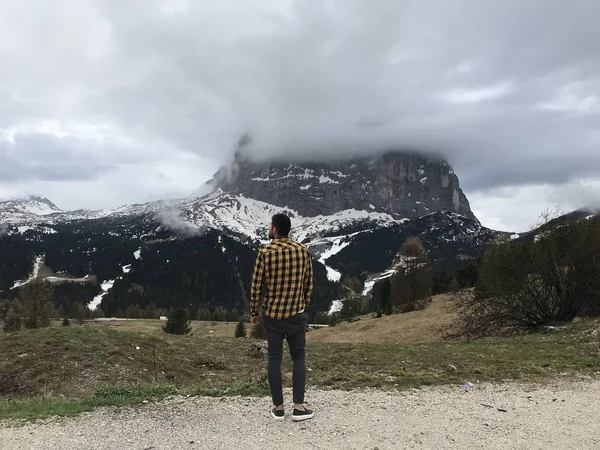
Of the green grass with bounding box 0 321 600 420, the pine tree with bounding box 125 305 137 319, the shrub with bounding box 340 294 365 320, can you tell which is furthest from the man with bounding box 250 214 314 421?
the pine tree with bounding box 125 305 137 319

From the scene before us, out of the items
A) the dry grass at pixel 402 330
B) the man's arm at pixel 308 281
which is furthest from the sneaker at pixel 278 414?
the dry grass at pixel 402 330

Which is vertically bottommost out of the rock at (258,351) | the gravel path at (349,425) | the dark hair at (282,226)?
the rock at (258,351)

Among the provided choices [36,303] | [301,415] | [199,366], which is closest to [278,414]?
[301,415]

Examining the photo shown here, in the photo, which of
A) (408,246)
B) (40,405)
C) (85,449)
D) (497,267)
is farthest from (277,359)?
(408,246)

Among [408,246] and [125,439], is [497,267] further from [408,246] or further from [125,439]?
[408,246]

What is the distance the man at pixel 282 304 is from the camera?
7.42m

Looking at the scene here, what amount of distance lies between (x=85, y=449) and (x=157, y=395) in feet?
9.03

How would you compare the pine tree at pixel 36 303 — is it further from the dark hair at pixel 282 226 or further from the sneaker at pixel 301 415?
the dark hair at pixel 282 226

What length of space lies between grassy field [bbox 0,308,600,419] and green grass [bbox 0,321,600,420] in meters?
0.03

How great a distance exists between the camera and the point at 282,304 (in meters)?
7.41

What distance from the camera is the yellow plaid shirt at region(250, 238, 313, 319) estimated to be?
7418 millimetres

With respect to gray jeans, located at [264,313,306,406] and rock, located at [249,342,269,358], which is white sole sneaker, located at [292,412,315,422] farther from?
rock, located at [249,342,269,358]

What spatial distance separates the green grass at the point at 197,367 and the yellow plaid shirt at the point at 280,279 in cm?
259

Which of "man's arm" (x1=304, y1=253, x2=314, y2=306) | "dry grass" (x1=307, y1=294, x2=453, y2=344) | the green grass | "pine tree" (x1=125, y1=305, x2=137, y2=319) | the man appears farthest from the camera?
"pine tree" (x1=125, y1=305, x2=137, y2=319)
